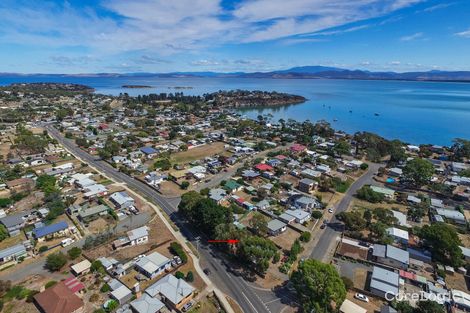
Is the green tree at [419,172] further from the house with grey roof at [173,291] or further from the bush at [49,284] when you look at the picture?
the bush at [49,284]

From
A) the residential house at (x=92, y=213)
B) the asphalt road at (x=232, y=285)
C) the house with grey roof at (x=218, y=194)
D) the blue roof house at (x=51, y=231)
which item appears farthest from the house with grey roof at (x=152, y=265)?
the house with grey roof at (x=218, y=194)

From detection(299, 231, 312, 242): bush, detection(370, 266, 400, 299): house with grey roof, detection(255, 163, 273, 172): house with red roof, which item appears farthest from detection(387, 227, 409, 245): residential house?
detection(255, 163, 273, 172): house with red roof

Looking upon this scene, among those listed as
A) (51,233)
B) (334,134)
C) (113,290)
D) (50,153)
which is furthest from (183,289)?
(334,134)

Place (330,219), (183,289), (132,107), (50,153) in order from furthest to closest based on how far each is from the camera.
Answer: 1. (132,107)
2. (50,153)
3. (330,219)
4. (183,289)

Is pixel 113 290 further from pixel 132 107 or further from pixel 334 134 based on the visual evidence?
pixel 132 107

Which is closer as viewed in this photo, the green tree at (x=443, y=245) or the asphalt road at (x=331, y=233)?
the green tree at (x=443, y=245)

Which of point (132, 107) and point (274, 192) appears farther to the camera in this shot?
point (132, 107)

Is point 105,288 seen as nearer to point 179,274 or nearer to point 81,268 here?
point 81,268
